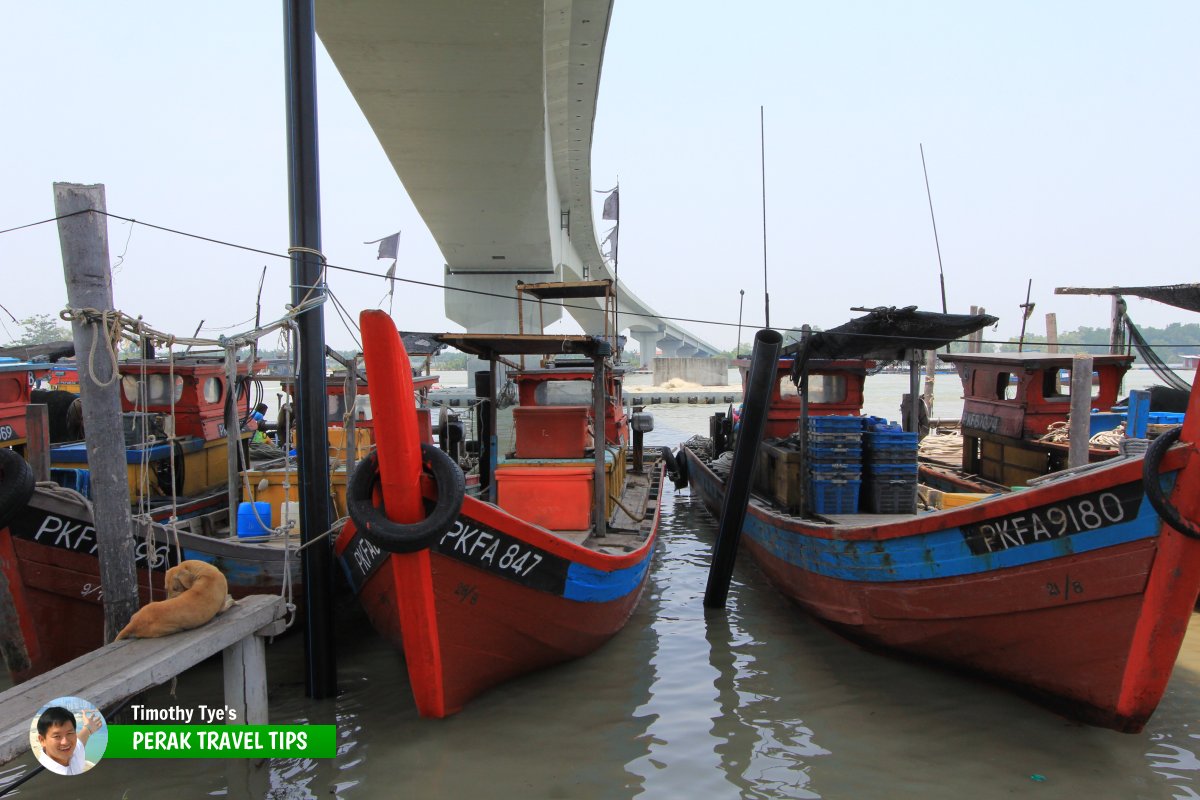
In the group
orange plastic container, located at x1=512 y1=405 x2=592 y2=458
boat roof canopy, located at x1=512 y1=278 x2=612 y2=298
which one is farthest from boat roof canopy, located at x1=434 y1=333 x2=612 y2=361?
boat roof canopy, located at x1=512 y1=278 x2=612 y2=298

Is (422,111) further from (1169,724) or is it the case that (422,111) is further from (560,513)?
(1169,724)

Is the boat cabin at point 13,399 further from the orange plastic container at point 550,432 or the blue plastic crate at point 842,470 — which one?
the blue plastic crate at point 842,470

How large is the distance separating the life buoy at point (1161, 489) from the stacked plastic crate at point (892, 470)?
3.21m

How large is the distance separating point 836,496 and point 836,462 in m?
0.37

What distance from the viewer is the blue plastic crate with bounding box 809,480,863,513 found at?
25.8 ft

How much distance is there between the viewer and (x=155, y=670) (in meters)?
4.19

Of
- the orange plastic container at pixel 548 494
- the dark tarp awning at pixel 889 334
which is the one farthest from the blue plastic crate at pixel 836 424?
the orange plastic container at pixel 548 494

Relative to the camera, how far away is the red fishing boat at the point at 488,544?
4.86 m

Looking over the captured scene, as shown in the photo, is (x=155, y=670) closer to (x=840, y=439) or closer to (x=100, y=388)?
(x=100, y=388)

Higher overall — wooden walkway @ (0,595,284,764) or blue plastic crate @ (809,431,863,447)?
blue plastic crate @ (809,431,863,447)

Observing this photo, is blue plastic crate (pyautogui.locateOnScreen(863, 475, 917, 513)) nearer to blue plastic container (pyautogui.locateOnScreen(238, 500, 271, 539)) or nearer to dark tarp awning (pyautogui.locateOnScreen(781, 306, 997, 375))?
dark tarp awning (pyautogui.locateOnScreen(781, 306, 997, 375))

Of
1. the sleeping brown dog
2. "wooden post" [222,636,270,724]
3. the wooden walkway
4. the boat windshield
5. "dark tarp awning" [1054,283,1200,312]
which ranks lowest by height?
"wooden post" [222,636,270,724]

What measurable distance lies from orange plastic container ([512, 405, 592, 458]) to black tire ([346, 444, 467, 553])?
124 inches

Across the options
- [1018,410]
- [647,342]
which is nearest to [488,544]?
[1018,410]
